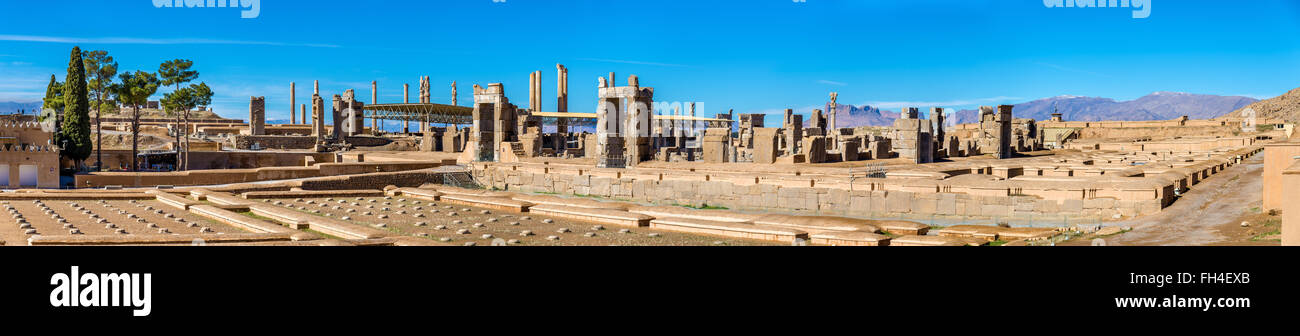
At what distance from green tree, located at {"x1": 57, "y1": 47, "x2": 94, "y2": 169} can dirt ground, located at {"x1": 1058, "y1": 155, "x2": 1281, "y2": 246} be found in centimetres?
3462

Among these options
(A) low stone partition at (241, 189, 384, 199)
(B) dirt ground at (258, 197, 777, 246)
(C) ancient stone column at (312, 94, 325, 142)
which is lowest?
(B) dirt ground at (258, 197, 777, 246)

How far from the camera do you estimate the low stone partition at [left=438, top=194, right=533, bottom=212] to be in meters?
18.4

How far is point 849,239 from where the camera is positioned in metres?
12.4

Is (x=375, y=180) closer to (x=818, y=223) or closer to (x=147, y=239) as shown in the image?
(x=147, y=239)

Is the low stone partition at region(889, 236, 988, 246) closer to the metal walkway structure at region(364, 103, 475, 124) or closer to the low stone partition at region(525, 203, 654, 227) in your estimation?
the low stone partition at region(525, 203, 654, 227)

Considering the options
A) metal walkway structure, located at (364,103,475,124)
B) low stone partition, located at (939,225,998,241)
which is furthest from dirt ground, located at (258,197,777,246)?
metal walkway structure, located at (364,103,475,124)

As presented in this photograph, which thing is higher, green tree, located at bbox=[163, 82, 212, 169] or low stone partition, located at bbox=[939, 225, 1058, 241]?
green tree, located at bbox=[163, 82, 212, 169]

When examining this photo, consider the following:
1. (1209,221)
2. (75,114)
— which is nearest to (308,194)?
(75,114)

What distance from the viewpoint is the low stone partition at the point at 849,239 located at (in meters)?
12.0

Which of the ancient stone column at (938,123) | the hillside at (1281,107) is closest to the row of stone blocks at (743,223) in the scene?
the ancient stone column at (938,123)

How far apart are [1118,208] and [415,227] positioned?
517 inches
